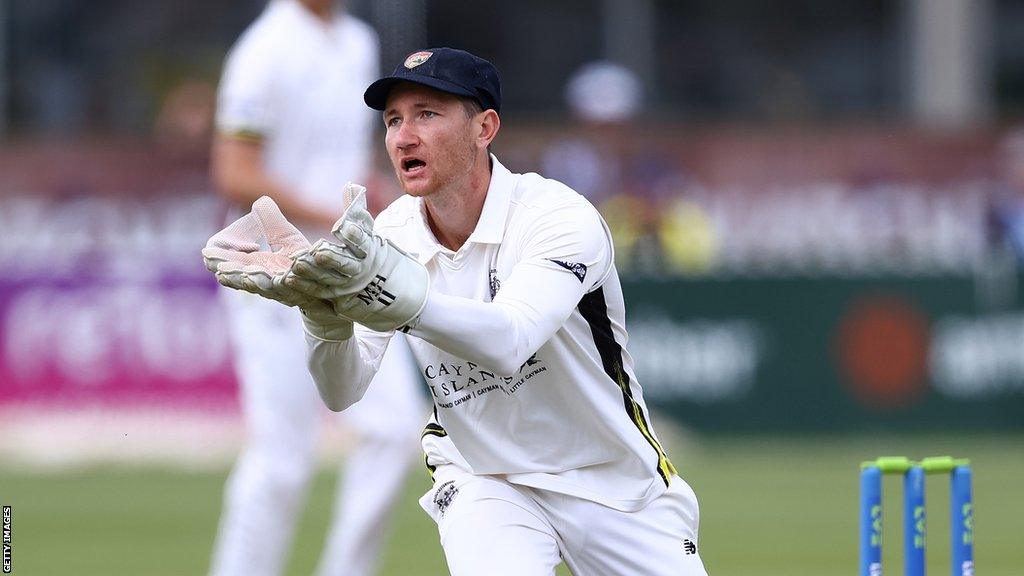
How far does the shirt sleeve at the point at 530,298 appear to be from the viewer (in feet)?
16.0

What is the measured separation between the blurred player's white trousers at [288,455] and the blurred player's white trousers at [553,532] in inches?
60.7

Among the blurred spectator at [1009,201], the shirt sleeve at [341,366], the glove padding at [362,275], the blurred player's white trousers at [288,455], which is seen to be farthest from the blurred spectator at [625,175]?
the glove padding at [362,275]

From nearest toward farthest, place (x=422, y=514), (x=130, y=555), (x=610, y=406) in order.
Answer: (x=610, y=406), (x=130, y=555), (x=422, y=514)

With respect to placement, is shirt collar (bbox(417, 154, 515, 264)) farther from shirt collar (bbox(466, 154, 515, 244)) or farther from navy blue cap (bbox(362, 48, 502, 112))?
navy blue cap (bbox(362, 48, 502, 112))

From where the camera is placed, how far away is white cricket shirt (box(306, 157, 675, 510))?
5344 mm

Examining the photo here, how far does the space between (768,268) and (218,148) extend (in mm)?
8684

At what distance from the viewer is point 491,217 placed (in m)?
5.53

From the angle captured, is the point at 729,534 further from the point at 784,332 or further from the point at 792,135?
the point at 792,135

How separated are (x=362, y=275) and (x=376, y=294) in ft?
0.26

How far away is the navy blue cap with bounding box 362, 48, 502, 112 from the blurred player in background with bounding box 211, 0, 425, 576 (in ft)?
6.86

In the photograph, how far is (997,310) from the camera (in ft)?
50.6

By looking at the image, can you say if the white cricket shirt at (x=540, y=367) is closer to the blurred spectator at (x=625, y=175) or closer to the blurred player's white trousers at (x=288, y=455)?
the blurred player's white trousers at (x=288, y=455)

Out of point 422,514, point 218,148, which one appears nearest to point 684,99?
point 422,514

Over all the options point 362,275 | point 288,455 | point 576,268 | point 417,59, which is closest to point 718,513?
point 288,455
